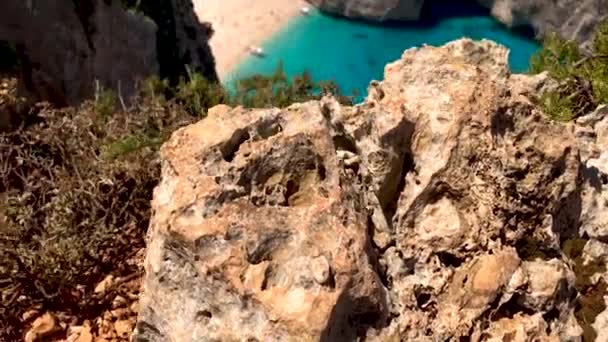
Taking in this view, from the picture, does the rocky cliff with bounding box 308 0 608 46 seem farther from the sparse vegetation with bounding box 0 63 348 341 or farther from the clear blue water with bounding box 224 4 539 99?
the sparse vegetation with bounding box 0 63 348 341

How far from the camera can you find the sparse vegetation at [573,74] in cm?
819

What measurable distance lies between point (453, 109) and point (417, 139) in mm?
366

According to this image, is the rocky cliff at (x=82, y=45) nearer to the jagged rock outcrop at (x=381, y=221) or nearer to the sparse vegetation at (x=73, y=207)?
the sparse vegetation at (x=73, y=207)

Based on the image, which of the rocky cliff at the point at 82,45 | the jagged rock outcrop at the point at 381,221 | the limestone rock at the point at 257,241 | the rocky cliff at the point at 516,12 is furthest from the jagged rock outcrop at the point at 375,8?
the limestone rock at the point at 257,241

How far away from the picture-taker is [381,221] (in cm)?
507

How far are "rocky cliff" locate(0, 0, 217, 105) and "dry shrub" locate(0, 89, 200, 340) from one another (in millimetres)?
4886

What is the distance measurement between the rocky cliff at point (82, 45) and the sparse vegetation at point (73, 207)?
4.71 m

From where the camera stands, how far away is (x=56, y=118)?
853 centimetres

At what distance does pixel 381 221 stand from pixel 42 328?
3.28 meters

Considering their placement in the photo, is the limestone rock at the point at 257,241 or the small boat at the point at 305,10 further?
the small boat at the point at 305,10

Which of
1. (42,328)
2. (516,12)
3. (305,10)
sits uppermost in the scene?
(42,328)

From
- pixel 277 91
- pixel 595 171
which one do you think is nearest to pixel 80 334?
pixel 595 171

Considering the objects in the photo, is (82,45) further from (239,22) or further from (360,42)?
(360,42)

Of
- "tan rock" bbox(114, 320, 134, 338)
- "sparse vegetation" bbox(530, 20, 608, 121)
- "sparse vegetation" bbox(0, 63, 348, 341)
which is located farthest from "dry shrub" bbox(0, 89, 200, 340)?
"sparse vegetation" bbox(530, 20, 608, 121)
